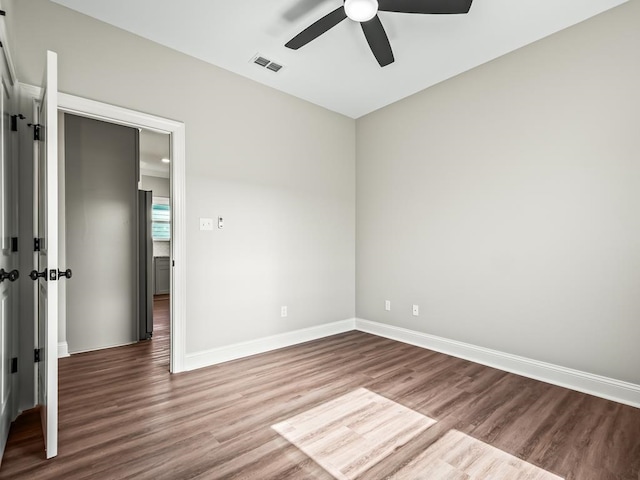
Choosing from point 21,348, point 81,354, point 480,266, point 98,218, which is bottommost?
point 81,354

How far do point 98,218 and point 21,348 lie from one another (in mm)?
1818

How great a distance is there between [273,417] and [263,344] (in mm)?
1372

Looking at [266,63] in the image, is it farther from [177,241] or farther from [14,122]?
[14,122]

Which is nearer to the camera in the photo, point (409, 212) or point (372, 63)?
point (372, 63)

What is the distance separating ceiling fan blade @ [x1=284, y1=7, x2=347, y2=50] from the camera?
2.15 meters

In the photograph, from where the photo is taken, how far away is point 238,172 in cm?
336

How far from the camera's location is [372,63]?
315 centimetres

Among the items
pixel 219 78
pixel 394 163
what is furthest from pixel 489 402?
pixel 219 78

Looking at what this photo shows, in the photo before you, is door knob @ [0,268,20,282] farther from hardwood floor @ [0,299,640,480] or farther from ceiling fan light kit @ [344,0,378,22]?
ceiling fan light kit @ [344,0,378,22]

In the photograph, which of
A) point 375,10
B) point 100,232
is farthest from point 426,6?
point 100,232

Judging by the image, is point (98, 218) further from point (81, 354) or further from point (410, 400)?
point (410, 400)

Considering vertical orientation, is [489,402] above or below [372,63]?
below

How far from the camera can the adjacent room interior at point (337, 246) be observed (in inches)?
76.9

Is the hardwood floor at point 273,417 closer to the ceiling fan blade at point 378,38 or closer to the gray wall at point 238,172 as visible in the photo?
the gray wall at point 238,172
